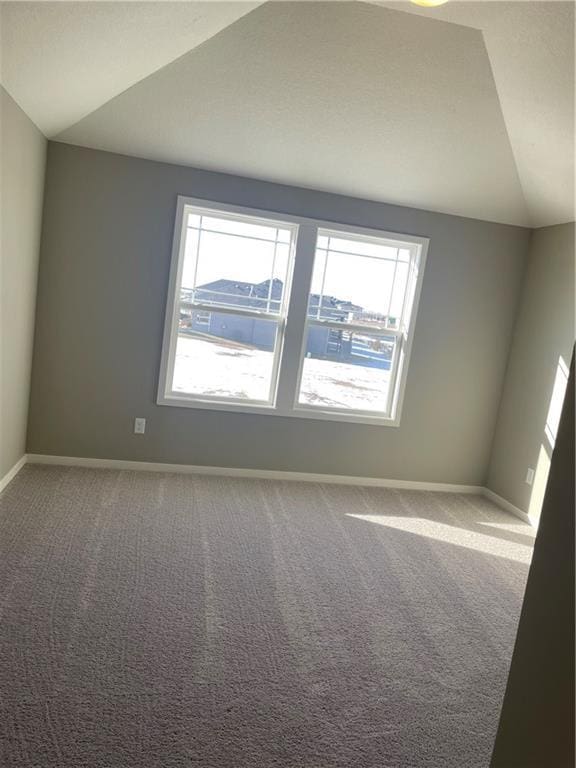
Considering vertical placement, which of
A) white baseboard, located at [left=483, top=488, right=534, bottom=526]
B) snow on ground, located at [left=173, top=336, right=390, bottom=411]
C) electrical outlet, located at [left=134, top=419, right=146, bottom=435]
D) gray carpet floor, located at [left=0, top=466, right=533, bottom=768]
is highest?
snow on ground, located at [left=173, top=336, right=390, bottom=411]

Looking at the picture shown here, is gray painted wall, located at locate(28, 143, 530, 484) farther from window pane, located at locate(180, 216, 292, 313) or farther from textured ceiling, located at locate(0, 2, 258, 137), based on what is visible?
textured ceiling, located at locate(0, 2, 258, 137)

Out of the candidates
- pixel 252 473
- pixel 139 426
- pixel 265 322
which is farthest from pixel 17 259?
pixel 252 473

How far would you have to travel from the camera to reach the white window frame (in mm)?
4555

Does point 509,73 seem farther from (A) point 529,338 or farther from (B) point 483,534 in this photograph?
(B) point 483,534

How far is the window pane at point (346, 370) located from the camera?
4.97 metres

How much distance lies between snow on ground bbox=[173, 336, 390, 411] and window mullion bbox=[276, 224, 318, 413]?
0.12 meters

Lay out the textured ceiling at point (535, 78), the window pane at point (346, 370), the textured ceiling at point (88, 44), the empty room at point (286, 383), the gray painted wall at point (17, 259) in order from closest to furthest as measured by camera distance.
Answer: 1. the empty room at point (286, 383)
2. the textured ceiling at point (88, 44)
3. the textured ceiling at point (535, 78)
4. the gray painted wall at point (17, 259)
5. the window pane at point (346, 370)

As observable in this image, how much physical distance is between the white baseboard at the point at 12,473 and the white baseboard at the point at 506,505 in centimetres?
386

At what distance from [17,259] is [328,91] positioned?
220cm

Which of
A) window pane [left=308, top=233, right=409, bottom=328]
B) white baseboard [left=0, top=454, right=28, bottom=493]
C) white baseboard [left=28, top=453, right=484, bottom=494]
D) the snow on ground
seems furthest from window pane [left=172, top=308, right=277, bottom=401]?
white baseboard [left=0, top=454, right=28, bottom=493]

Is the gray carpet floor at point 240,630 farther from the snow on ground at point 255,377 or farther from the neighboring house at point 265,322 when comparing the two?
the neighboring house at point 265,322

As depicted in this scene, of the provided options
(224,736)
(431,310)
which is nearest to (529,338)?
(431,310)

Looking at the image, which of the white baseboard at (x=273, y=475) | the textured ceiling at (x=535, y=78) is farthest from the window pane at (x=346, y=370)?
the textured ceiling at (x=535, y=78)

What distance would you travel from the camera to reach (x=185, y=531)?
3.65 m
